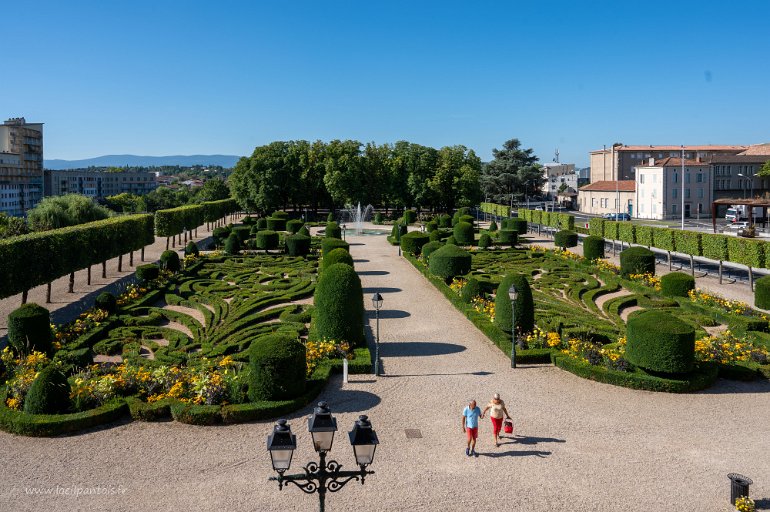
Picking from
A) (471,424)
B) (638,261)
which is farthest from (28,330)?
(638,261)

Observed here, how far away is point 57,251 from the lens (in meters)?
28.5

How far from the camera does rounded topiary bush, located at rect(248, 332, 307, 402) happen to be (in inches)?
590

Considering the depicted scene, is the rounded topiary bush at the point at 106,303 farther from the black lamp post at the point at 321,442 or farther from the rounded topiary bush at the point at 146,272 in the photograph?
the black lamp post at the point at 321,442

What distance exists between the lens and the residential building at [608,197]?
84812 mm

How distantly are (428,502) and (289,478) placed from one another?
15.1 ft

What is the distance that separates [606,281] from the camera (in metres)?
31.0

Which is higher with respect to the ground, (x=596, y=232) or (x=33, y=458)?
(x=596, y=232)

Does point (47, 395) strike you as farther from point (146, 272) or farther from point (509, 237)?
point (509, 237)

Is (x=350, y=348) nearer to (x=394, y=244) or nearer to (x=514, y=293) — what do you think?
(x=514, y=293)

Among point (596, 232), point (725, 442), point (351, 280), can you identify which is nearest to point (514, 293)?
point (351, 280)

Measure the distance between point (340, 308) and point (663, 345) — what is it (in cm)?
878

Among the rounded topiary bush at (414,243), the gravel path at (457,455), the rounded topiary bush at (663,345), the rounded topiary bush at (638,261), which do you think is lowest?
the gravel path at (457,455)

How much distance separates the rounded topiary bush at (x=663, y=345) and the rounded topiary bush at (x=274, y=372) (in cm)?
859

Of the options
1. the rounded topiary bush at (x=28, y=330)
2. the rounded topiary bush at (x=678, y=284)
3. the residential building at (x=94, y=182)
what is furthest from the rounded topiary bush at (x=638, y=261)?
the residential building at (x=94, y=182)
